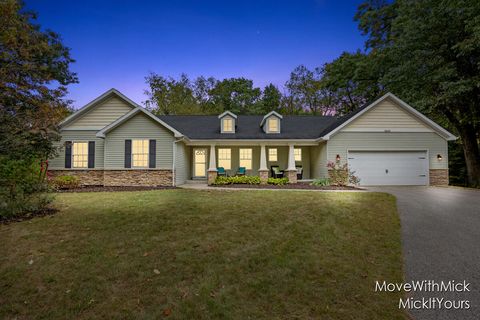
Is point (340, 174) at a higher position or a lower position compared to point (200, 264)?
higher

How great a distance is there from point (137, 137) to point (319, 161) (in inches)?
452

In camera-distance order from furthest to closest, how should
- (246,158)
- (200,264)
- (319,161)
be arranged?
1. (246,158)
2. (319,161)
3. (200,264)

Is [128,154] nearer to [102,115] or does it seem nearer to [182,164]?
[182,164]

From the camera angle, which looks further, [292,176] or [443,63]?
[443,63]

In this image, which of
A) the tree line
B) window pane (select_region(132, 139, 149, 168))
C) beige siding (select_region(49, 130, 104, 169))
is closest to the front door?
window pane (select_region(132, 139, 149, 168))

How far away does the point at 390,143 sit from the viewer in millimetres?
13023

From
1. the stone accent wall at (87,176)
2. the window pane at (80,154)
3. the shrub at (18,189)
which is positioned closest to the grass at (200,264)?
the shrub at (18,189)

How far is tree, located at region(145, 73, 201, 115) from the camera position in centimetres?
3027

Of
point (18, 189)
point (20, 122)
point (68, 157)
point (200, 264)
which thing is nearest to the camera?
point (200, 264)

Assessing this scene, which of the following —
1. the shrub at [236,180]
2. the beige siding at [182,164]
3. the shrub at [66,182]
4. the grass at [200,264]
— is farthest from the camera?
the beige siding at [182,164]

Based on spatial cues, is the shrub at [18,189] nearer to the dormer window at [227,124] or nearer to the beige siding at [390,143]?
the dormer window at [227,124]

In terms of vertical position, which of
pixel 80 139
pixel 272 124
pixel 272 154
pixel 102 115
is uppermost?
pixel 102 115

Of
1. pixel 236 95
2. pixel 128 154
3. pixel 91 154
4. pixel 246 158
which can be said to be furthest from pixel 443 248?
pixel 236 95

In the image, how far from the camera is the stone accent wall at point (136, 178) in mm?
12219
